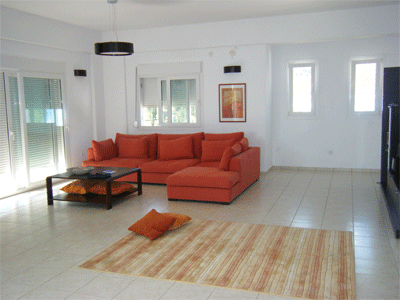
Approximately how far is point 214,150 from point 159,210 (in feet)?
6.32

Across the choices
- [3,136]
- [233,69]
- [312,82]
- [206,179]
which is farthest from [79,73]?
[312,82]

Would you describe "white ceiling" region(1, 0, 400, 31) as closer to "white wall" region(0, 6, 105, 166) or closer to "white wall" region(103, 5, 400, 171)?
"white wall" region(0, 6, 105, 166)

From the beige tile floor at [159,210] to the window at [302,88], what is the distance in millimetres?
1518

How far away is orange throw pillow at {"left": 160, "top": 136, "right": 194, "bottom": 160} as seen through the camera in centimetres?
693

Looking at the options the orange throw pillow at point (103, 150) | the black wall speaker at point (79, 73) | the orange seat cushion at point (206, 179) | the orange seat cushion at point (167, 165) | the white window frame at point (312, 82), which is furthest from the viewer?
A: the white window frame at point (312, 82)

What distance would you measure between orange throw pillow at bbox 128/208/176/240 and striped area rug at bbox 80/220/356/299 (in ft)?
0.21

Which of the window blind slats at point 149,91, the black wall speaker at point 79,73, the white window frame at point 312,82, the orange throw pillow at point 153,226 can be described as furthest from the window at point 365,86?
the black wall speaker at point 79,73

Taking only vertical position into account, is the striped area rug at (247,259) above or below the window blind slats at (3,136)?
below

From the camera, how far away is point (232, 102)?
7402mm

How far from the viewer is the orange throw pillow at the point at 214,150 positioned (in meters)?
6.61

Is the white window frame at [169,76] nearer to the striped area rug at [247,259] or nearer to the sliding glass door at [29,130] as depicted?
the sliding glass door at [29,130]

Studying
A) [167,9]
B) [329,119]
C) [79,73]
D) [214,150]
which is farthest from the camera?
[329,119]

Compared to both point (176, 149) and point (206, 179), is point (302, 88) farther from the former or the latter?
point (206, 179)

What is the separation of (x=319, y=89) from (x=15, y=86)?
5673mm
